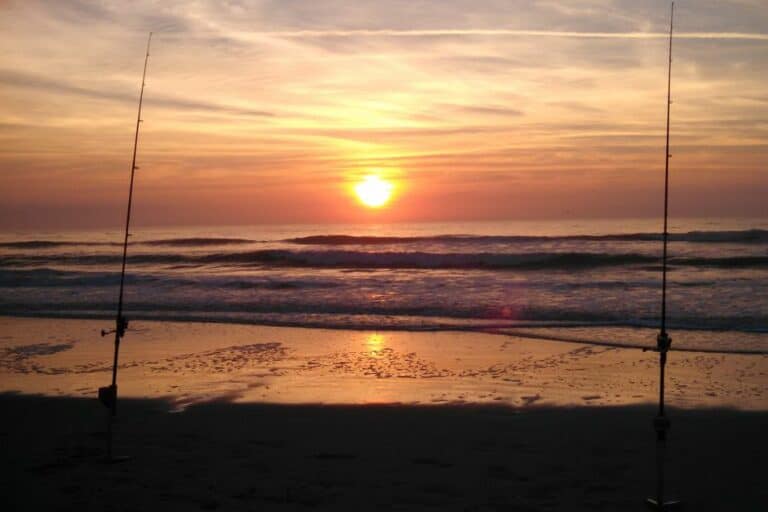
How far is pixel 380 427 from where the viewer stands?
22.1ft

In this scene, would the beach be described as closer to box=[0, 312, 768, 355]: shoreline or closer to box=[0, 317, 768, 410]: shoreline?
box=[0, 317, 768, 410]: shoreline

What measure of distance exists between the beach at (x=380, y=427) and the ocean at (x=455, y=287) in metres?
3.04

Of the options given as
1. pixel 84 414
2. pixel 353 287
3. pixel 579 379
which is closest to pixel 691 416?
pixel 579 379

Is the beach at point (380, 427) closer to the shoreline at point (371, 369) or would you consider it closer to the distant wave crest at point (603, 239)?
the shoreline at point (371, 369)

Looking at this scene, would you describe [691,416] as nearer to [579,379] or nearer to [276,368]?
[579,379]

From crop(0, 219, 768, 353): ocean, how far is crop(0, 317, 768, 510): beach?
3.04m

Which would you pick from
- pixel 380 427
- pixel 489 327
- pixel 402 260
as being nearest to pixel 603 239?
pixel 402 260

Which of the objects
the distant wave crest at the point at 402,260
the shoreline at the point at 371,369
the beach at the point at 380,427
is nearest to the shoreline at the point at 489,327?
the shoreline at the point at 371,369

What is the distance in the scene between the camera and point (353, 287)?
2181cm

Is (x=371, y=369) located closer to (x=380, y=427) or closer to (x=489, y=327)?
(x=380, y=427)

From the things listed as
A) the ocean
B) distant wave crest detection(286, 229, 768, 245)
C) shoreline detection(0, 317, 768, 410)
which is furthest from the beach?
distant wave crest detection(286, 229, 768, 245)

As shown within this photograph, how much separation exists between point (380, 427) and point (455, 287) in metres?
14.8

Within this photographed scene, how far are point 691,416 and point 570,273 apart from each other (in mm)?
20644

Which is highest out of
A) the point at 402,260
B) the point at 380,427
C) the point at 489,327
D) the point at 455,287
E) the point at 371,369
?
the point at 402,260
